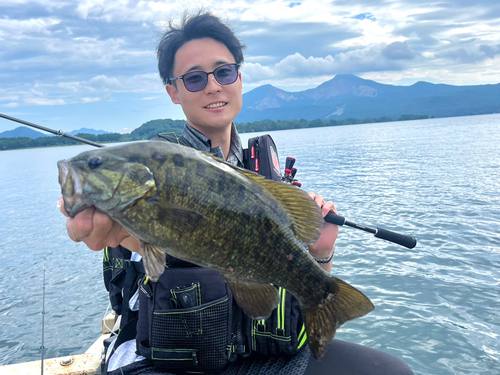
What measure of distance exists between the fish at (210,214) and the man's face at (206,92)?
4.68 feet

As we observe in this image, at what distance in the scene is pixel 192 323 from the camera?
9.82ft

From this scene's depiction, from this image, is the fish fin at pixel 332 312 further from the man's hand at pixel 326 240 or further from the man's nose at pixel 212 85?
the man's nose at pixel 212 85

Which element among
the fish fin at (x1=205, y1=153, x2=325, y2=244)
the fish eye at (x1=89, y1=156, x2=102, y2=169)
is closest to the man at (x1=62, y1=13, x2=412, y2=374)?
the fish fin at (x1=205, y1=153, x2=325, y2=244)

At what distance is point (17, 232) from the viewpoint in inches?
707

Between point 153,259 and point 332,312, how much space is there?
1.33 meters

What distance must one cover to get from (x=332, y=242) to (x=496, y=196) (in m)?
16.8

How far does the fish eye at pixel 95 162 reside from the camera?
2.18 meters

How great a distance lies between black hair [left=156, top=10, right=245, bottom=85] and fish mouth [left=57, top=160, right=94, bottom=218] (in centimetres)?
199

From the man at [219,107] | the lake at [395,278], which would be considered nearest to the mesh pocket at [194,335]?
the man at [219,107]

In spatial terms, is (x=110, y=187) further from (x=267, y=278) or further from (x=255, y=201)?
(x=267, y=278)

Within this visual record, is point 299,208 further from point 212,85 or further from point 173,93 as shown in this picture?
point 173,93

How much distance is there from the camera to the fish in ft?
7.09

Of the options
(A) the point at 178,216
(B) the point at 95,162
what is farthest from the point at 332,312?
(B) the point at 95,162

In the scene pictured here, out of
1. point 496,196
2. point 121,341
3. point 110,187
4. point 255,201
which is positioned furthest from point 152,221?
point 496,196
